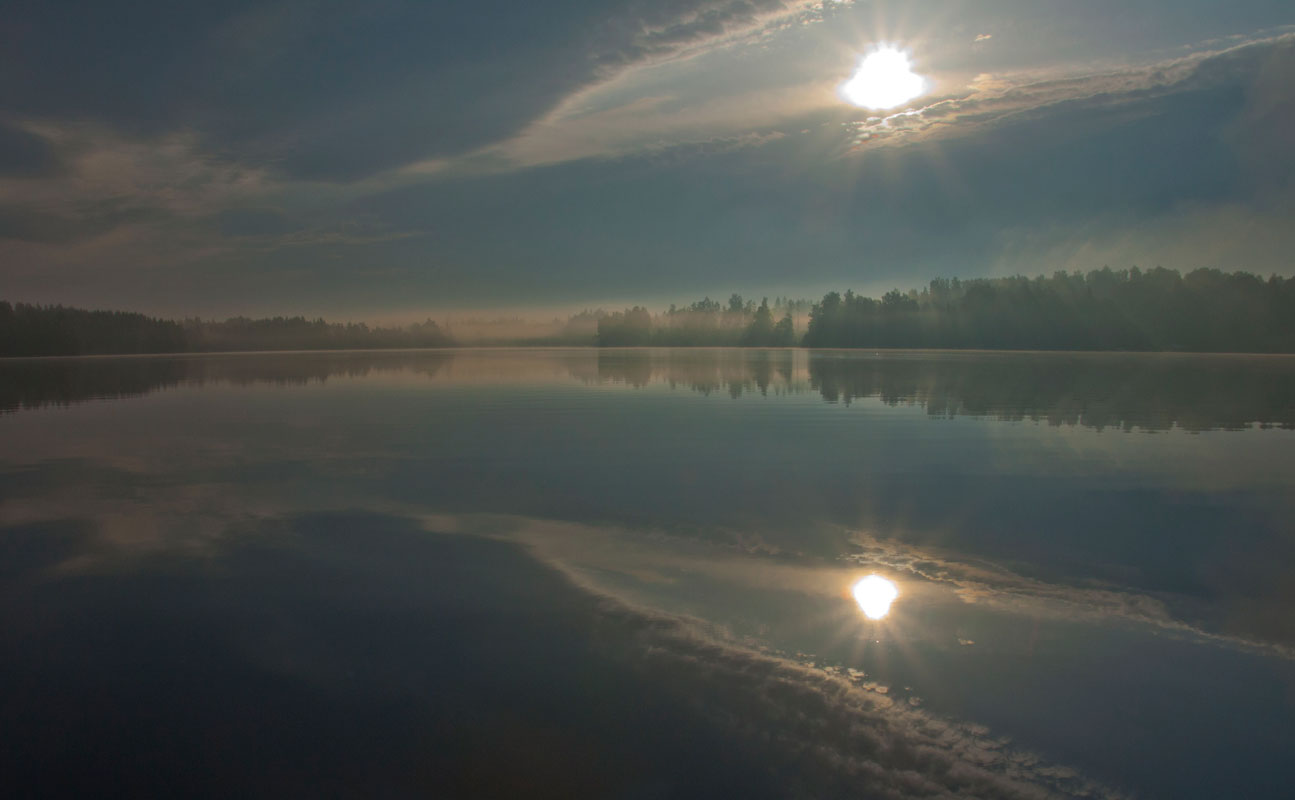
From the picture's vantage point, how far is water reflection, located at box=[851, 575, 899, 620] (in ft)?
25.4

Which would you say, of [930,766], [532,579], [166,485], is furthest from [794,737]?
[166,485]

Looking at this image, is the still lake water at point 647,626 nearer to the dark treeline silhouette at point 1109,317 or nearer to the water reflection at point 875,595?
the water reflection at point 875,595

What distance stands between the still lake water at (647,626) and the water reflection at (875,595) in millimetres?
142

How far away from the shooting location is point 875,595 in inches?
323

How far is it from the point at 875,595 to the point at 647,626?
282 cm

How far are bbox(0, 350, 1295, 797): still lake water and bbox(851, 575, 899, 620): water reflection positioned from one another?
14 cm

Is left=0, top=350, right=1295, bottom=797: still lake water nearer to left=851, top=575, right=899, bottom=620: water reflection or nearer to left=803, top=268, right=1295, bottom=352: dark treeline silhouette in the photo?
left=851, top=575, right=899, bottom=620: water reflection

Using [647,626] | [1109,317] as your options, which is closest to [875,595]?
[647,626]

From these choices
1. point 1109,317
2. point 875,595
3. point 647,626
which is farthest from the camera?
point 1109,317

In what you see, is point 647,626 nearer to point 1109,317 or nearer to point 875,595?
point 875,595

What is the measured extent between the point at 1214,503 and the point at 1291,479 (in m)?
3.95

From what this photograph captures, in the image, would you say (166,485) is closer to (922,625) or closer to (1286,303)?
(922,625)

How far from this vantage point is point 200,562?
31.8 ft

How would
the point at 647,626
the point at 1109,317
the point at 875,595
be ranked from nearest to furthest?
the point at 647,626 < the point at 875,595 < the point at 1109,317
